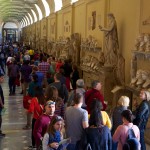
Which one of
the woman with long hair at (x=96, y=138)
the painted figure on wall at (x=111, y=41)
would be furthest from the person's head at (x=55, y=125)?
the painted figure on wall at (x=111, y=41)

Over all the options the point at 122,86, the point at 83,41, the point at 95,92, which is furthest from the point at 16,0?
the point at 95,92

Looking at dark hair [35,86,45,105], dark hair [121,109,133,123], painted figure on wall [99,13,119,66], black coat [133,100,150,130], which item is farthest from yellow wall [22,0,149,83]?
dark hair [121,109,133,123]

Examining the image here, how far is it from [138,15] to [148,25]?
33.5 inches

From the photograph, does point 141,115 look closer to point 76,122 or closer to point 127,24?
point 76,122

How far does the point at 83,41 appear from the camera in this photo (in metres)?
17.1

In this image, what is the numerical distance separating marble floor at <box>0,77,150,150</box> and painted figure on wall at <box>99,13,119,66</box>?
3.35 meters

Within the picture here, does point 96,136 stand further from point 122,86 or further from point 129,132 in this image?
point 122,86

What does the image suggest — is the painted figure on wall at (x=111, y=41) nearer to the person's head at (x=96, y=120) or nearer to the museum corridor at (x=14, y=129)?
the museum corridor at (x=14, y=129)

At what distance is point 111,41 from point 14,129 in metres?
4.30

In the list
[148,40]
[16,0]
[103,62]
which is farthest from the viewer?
[16,0]

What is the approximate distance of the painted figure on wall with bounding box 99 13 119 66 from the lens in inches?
456

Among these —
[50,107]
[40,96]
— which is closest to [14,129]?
[40,96]

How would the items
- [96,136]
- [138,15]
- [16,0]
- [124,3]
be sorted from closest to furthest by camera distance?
1. [96,136]
2. [138,15]
3. [124,3]
4. [16,0]

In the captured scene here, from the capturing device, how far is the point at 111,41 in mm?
11688
